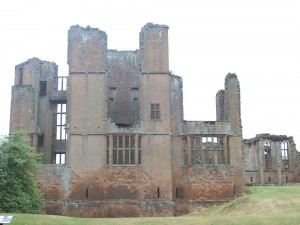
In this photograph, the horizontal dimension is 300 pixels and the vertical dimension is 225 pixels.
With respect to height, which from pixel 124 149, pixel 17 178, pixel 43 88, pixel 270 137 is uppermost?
pixel 43 88

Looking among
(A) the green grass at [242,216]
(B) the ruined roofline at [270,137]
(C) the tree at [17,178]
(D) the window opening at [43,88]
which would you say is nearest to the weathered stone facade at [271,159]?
(B) the ruined roofline at [270,137]

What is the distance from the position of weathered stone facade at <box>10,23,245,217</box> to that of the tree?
604 cm

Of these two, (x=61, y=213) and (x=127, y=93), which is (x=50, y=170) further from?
(x=127, y=93)

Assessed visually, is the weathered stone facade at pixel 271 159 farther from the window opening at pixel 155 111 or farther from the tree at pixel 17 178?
the tree at pixel 17 178

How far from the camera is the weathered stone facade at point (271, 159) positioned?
66938 mm

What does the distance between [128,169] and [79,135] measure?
199 inches

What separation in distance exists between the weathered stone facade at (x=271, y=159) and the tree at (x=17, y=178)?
35863 millimetres

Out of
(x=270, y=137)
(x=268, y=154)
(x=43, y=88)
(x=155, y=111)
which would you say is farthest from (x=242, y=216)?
(x=268, y=154)

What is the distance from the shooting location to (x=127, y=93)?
166 ft

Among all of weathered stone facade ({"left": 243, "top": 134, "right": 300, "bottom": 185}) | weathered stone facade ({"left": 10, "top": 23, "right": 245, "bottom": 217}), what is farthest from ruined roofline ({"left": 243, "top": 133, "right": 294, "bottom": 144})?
weathered stone facade ({"left": 10, "top": 23, "right": 245, "bottom": 217})

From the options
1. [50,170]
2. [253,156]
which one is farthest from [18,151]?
[253,156]

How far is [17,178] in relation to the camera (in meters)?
37.1

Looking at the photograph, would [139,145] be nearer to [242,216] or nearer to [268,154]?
[242,216]

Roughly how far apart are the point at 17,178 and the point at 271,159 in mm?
39903
